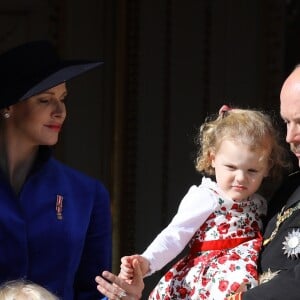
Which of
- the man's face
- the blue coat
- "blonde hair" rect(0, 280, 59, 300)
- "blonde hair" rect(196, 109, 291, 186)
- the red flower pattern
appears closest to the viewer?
"blonde hair" rect(0, 280, 59, 300)

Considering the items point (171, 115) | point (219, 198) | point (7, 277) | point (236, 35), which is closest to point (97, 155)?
point (171, 115)

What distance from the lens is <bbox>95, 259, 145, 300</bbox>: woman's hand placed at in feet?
10.5

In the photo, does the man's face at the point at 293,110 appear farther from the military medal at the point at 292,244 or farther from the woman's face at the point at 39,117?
the woman's face at the point at 39,117

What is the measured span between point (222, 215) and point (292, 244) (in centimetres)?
47

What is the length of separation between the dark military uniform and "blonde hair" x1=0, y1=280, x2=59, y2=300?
594 millimetres

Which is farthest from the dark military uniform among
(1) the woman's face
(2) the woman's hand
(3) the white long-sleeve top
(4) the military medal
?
(1) the woman's face

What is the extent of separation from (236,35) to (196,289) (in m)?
2.43

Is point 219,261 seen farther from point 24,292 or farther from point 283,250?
point 24,292

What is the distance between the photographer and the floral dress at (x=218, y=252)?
11.1 feet

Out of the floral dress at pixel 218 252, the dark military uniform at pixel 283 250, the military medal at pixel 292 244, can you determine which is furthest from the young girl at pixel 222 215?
the military medal at pixel 292 244

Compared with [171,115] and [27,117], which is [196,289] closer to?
[27,117]

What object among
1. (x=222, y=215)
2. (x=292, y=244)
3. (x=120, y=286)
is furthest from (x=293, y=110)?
(x=120, y=286)

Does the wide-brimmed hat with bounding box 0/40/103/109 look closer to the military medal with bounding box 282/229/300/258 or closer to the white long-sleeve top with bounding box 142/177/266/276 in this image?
the white long-sleeve top with bounding box 142/177/266/276

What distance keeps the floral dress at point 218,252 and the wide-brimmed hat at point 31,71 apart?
2.27ft
